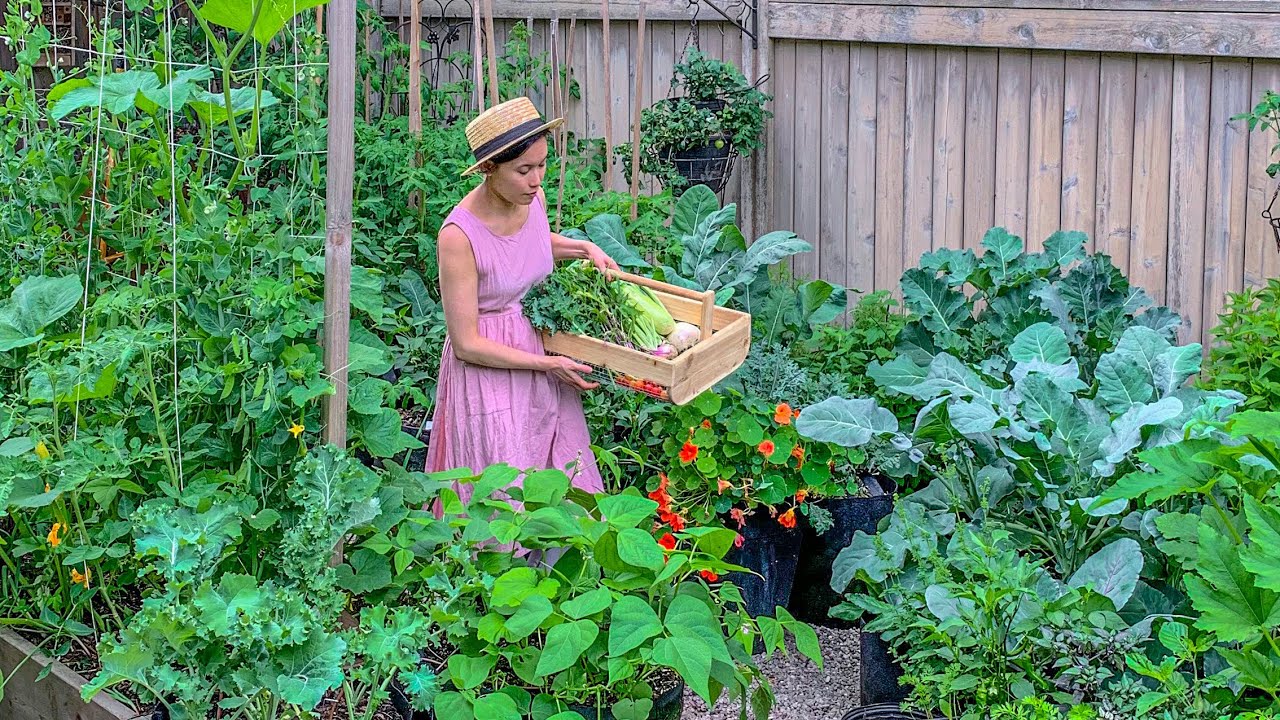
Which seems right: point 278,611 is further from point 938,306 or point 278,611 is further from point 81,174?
point 938,306

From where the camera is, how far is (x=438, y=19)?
7855mm

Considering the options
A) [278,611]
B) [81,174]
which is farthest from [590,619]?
[81,174]

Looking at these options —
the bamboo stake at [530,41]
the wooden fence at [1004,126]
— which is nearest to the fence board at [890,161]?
the wooden fence at [1004,126]

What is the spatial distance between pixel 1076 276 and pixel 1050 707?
7.44 ft

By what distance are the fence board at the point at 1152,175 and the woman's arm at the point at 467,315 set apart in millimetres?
2564

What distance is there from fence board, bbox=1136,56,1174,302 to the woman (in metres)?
2.34

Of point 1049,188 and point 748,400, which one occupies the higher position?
point 1049,188

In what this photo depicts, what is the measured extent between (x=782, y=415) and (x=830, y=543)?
19.7 inches

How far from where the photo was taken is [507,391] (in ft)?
12.8

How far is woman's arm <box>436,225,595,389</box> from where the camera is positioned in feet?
Result: 12.4

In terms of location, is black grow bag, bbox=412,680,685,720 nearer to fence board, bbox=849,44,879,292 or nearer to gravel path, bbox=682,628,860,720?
gravel path, bbox=682,628,860,720

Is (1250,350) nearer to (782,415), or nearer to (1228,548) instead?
(782,415)

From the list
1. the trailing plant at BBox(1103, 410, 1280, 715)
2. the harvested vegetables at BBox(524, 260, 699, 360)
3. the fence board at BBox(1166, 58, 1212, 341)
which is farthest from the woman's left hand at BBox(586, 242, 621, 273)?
the fence board at BBox(1166, 58, 1212, 341)

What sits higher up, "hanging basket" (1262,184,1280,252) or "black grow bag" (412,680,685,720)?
"hanging basket" (1262,184,1280,252)
